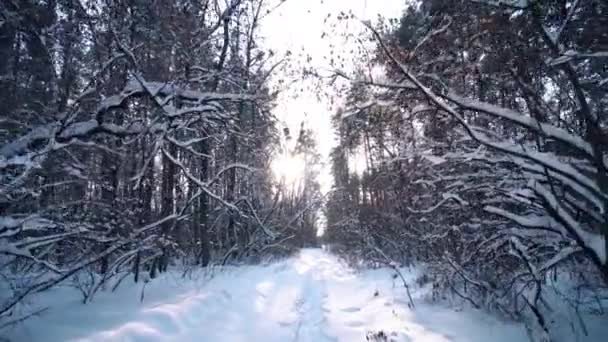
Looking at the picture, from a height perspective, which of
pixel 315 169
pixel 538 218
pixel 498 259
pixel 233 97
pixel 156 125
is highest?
pixel 315 169

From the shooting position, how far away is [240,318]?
7543mm

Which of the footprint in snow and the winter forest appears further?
the footprint in snow

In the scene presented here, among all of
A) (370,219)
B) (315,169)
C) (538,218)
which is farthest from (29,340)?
(315,169)

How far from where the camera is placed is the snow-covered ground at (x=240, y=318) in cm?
566

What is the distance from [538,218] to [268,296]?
7.29 metres

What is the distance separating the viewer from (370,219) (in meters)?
17.6

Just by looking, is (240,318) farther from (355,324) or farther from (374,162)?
(374,162)

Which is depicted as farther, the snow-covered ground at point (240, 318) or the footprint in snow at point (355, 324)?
the footprint in snow at point (355, 324)

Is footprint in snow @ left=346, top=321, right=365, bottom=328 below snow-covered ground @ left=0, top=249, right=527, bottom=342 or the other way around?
below

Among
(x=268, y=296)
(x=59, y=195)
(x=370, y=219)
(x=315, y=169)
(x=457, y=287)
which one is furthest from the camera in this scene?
(x=315, y=169)

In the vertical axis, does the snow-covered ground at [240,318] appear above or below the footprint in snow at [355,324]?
above

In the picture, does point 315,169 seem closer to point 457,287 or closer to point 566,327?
point 457,287

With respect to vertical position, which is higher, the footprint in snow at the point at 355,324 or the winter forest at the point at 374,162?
the winter forest at the point at 374,162

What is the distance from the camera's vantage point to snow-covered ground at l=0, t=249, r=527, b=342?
566 cm
